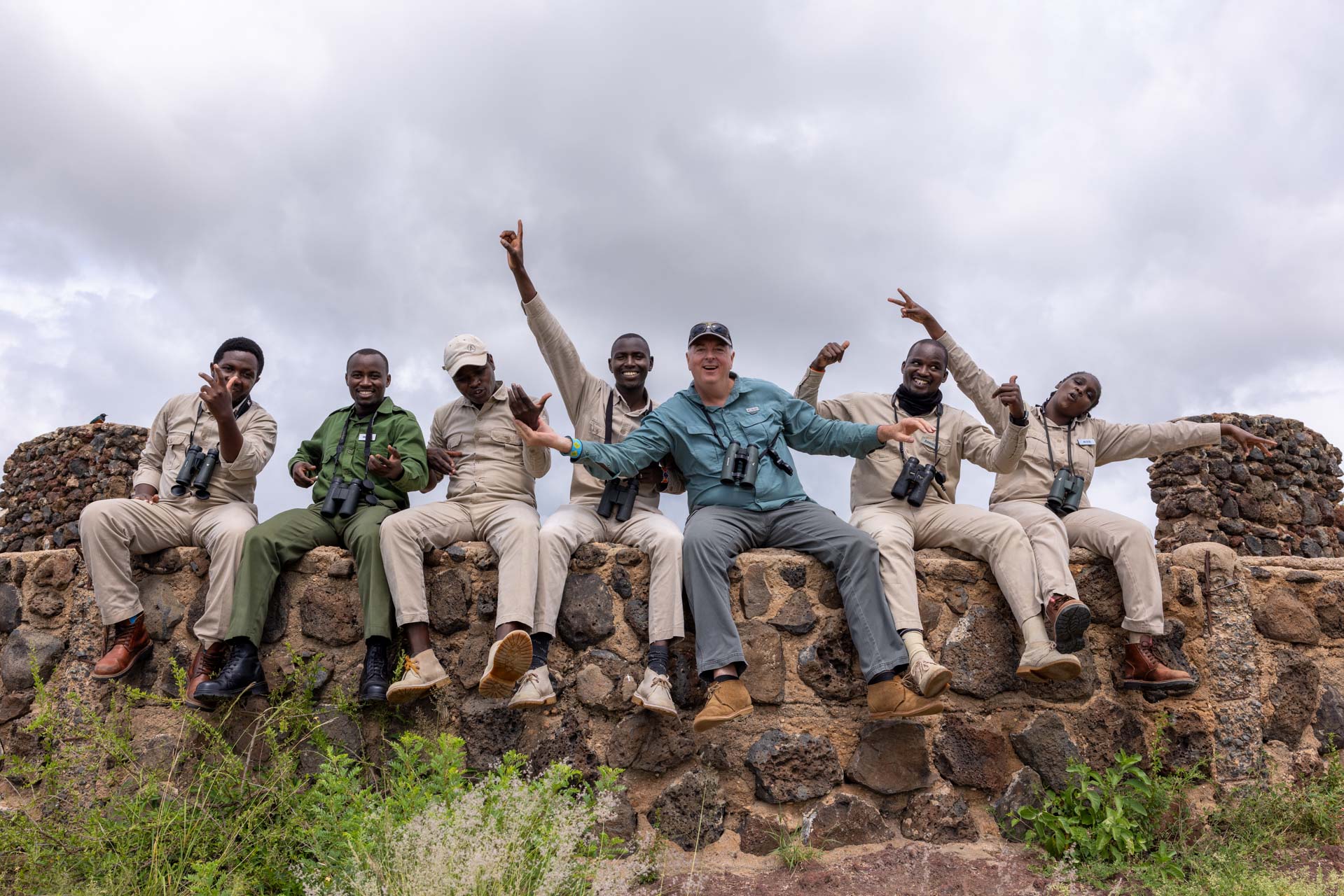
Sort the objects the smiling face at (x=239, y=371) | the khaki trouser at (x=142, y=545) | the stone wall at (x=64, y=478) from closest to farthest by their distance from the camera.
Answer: the khaki trouser at (x=142, y=545), the smiling face at (x=239, y=371), the stone wall at (x=64, y=478)

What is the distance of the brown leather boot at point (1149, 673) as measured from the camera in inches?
173

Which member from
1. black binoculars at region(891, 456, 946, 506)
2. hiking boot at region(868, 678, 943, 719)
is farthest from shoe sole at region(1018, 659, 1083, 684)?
black binoculars at region(891, 456, 946, 506)

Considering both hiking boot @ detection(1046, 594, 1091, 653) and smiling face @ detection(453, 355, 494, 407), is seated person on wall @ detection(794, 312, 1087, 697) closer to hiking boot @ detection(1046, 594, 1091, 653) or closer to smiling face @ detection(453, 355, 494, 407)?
hiking boot @ detection(1046, 594, 1091, 653)

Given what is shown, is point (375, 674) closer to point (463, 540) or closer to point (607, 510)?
point (463, 540)

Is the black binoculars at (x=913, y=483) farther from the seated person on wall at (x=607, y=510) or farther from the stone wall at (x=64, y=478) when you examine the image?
the stone wall at (x=64, y=478)

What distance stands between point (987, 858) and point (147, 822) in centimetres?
336

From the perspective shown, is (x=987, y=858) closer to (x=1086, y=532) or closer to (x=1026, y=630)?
(x=1026, y=630)

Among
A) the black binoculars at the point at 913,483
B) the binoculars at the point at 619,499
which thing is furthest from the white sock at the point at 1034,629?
the binoculars at the point at 619,499

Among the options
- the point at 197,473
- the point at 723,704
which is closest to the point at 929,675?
the point at 723,704

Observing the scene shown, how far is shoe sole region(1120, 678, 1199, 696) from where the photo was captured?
439cm

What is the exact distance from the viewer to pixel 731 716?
3.85 m

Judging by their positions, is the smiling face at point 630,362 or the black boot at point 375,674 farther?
the smiling face at point 630,362

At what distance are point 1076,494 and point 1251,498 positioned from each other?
599cm

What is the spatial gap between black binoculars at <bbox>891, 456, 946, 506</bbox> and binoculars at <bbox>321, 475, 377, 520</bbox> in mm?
2533
